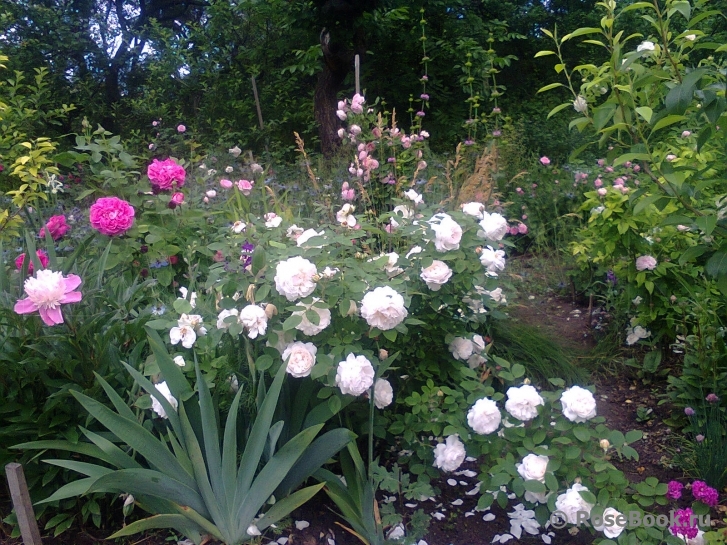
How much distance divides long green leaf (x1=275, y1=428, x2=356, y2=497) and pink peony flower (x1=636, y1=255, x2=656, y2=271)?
5.25 ft

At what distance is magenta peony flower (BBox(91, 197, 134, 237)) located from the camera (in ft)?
7.82

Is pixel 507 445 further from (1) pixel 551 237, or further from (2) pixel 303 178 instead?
(2) pixel 303 178

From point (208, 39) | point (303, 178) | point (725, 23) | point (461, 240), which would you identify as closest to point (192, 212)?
point (461, 240)

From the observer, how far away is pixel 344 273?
190cm

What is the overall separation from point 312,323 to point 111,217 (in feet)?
3.79

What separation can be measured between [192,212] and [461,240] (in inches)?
54.0

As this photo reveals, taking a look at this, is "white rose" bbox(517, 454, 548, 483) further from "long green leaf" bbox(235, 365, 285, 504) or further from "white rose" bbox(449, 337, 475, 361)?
"long green leaf" bbox(235, 365, 285, 504)

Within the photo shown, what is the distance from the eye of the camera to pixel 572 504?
1.64 meters

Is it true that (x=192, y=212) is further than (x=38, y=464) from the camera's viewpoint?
Yes

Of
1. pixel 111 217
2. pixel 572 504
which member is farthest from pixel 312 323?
pixel 111 217

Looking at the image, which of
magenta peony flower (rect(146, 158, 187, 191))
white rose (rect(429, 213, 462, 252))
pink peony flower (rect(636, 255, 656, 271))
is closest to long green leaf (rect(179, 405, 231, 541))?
white rose (rect(429, 213, 462, 252))

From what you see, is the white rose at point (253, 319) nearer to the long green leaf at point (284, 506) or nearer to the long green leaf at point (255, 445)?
the long green leaf at point (255, 445)

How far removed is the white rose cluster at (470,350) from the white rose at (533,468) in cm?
47

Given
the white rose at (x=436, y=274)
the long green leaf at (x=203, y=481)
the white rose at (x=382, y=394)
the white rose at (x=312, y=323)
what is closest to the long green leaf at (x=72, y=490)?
the long green leaf at (x=203, y=481)
